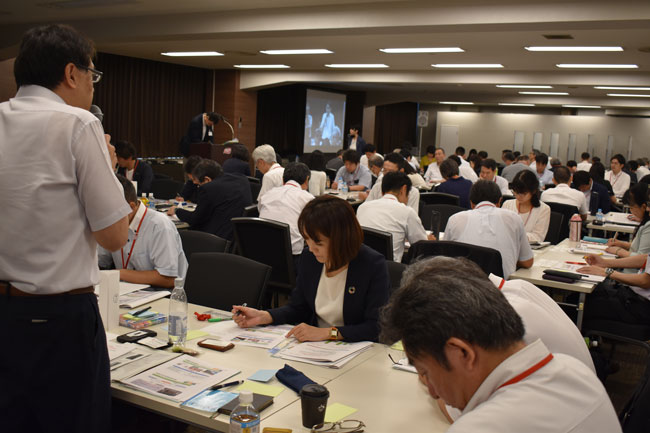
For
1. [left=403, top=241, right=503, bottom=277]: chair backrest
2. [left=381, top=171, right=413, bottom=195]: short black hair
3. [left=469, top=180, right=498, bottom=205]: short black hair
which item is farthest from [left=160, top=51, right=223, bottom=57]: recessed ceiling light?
[left=403, top=241, right=503, bottom=277]: chair backrest

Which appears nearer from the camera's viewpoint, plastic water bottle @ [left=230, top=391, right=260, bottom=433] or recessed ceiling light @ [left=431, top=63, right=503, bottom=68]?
plastic water bottle @ [left=230, top=391, right=260, bottom=433]

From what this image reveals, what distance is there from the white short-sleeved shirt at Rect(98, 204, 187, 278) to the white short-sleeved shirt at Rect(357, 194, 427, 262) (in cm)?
196

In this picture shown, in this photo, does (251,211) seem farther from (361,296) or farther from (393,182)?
(361,296)

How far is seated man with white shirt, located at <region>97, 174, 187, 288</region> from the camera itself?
3381 mm

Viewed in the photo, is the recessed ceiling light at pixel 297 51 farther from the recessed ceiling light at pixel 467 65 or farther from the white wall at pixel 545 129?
the white wall at pixel 545 129

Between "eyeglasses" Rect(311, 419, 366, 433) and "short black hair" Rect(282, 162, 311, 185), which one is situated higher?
"short black hair" Rect(282, 162, 311, 185)

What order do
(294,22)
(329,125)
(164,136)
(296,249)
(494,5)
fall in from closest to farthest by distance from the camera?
(296,249)
(494,5)
(294,22)
(164,136)
(329,125)

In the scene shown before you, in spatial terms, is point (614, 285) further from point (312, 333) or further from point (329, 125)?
point (329, 125)

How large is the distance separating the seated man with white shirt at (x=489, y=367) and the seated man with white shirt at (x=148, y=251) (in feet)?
7.78

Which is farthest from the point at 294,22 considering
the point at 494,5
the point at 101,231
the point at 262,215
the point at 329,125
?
the point at 329,125

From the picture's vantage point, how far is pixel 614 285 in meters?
4.59

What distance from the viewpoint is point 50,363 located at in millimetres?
1869

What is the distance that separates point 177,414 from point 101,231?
2.16ft

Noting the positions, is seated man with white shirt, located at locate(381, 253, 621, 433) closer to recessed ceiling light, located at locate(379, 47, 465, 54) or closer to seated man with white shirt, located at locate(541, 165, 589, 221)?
seated man with white shirt, located at locate(541, 165, 589, 221)
